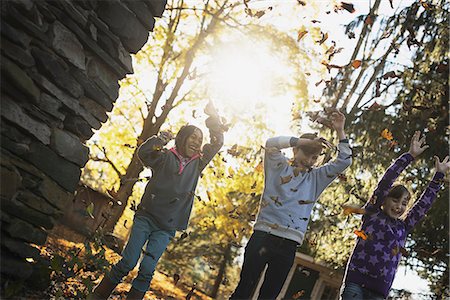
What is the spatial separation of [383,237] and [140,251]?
190 centimetres

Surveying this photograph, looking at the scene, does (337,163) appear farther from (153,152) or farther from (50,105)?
(50,105)

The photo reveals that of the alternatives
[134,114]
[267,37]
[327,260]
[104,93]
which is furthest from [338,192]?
[104,93]

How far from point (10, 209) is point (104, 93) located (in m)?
0.97

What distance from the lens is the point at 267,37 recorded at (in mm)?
9336

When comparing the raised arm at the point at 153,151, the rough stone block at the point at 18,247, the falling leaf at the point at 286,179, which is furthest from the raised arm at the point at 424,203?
the rough stone block at the point at 18,247

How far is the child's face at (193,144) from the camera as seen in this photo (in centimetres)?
347

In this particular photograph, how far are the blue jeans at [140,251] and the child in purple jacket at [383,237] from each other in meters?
1.49

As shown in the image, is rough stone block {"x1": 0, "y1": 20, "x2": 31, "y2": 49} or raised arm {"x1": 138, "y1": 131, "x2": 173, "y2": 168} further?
raised arm {"x1": 138, "y1": 131, "x2": 173, "y2": 168}

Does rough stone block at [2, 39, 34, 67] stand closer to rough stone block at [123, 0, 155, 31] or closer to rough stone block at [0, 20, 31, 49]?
rough stone block at [0, 20, 31, 49]

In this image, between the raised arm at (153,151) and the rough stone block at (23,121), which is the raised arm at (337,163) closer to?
the raised arm at (153,151)

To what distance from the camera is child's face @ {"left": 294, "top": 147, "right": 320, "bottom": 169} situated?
3.45 metres

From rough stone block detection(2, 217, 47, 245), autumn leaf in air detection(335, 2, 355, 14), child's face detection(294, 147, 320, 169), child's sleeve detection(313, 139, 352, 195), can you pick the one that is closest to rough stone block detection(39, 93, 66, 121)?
rough stone block detection(2, 217, 47, 245)

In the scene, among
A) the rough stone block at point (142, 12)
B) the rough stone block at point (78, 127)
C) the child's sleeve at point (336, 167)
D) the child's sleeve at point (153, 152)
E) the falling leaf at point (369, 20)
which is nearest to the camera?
the rough stone block at point (78, 127)

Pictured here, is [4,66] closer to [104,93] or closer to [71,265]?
[104,93]
